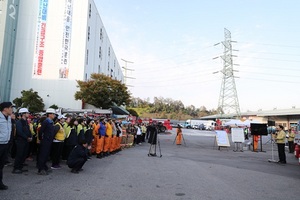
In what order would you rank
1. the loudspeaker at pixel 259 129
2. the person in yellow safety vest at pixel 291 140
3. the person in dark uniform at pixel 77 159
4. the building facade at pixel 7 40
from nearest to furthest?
the person in dark uniform at pixel 77 159 < the loudspeaker at pixel 259 129 < the person in yellow safety vest at pixel 291 140 < the building facade at pixel 7 40

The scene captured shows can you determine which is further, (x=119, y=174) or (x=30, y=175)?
(x=119, y=174)

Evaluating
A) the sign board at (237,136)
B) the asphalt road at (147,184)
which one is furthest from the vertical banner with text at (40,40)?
the asphalt road at (147,184)

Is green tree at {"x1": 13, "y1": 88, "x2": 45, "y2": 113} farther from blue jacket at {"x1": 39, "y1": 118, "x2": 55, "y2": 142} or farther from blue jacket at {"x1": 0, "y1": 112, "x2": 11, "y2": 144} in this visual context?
blue jacket at {"x1": 0, "y1": 112, "x2": 11, "y2": 144}

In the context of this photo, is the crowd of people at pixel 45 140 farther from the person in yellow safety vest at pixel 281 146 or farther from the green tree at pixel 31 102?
the green tree at pixel 31 102

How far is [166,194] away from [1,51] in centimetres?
3225

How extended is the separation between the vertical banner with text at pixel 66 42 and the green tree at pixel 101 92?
3.70 m

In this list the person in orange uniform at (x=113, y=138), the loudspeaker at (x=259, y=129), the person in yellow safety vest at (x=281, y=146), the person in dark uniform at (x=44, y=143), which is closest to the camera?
the person in dark uniform at (x=44, y=143)

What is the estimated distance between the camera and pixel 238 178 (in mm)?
7996

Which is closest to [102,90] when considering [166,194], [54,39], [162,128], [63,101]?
[63,101]

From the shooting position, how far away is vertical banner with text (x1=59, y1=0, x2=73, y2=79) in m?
33.2

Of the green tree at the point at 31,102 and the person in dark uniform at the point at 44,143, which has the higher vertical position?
the green tree at the point at 31,102

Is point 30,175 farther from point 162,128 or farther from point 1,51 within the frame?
point 162,128

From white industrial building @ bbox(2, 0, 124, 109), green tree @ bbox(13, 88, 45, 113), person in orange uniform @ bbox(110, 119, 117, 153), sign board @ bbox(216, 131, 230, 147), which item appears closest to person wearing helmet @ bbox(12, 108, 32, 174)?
person in orange uniform @ bbox(110, 119, 117, 153)

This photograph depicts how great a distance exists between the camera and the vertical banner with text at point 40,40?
33312mm
